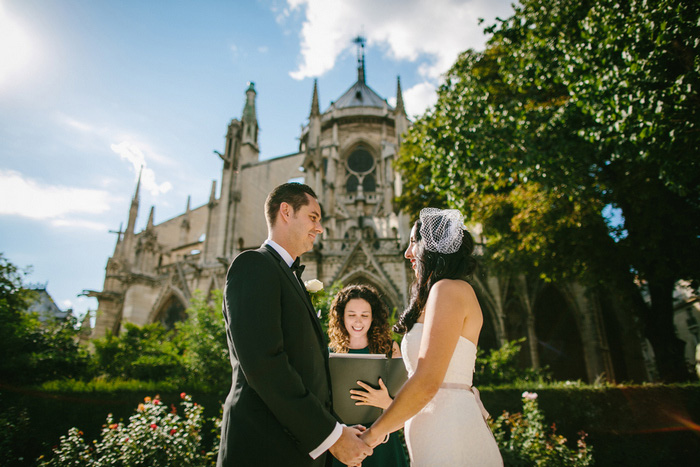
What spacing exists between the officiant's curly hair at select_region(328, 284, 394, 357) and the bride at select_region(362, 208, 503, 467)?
1349 mm

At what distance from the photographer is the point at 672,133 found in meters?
5.68

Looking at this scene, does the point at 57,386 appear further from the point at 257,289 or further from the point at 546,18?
the point at 546,18

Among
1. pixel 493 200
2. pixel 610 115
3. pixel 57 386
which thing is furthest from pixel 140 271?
pixel 610 115

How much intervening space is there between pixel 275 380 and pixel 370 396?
0.59 metres

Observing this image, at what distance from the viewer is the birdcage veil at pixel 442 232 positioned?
2066 mm

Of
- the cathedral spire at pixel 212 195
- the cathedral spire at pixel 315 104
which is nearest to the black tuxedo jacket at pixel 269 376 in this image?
the cathedral spire at pixel 212 195

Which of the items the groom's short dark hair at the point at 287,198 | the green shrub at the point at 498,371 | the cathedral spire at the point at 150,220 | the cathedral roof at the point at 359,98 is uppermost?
the cathedral roof at the point at 359,98

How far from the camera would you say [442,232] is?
214 centimetres

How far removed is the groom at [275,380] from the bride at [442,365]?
0.25 meters

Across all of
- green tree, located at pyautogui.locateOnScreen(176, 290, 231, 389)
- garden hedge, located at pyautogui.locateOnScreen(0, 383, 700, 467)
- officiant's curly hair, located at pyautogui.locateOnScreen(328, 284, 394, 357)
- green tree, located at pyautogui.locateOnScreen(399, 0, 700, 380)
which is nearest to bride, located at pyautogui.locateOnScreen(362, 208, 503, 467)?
officiant's curly hair, located at pyautogui.locateOnScreen(328, 284, 394, 357)

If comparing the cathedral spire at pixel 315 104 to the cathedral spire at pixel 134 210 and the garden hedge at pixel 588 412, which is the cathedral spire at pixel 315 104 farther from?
the garden hedge at pixel 588 412

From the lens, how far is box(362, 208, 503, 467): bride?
1.70 m

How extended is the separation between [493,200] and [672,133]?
5.51m

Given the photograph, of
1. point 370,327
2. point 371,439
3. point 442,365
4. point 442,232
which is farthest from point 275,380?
point 370,327
